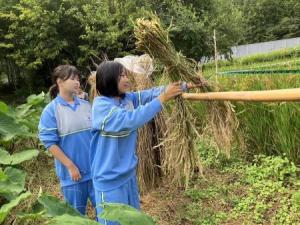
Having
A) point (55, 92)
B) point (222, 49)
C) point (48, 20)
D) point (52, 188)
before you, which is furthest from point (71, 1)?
point (55, 92)

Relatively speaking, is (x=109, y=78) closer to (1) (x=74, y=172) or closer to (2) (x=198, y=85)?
(2) (x=198, y=85)

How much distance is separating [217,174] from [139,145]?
0.83 metres

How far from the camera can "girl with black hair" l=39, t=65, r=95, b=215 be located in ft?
11.4

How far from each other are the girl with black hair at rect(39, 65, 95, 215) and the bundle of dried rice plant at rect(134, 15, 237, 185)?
0.67 m

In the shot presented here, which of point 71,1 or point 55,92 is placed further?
point 71,1

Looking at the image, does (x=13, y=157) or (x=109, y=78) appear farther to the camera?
(x=13, y=157)

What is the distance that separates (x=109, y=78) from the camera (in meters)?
2.84

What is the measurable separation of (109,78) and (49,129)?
0.87m

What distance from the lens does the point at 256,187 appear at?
3926mm

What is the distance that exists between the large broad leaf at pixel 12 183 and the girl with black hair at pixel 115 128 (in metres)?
1.05

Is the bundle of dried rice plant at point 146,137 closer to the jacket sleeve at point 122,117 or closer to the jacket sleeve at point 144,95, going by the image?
the jacket sleeve at point 144,95

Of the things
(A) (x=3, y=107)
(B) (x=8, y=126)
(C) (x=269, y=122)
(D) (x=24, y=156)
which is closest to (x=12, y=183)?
(A) (x=3, y=107)

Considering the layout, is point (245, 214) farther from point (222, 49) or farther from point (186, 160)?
point (222, 49)

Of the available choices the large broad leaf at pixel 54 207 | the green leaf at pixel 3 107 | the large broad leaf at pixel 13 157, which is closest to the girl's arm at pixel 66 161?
the large broad leaf at pixel 54 207
